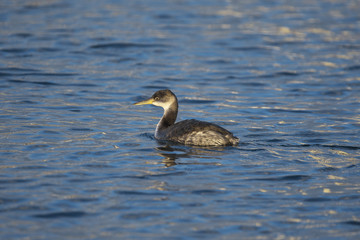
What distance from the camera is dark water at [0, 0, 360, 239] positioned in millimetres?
8508

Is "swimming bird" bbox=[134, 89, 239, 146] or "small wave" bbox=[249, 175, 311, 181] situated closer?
"small wave" bbox=[249, 175, 311, 181]

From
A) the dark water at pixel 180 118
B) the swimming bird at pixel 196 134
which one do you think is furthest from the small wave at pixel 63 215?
Answer: the swimming bird at pixel 196 134

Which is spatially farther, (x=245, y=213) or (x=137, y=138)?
(x=137, y=138)

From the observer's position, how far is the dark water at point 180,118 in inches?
335

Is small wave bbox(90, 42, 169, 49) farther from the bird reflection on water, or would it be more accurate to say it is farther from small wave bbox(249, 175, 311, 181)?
small wave bbox(249, 175, 311, 181)

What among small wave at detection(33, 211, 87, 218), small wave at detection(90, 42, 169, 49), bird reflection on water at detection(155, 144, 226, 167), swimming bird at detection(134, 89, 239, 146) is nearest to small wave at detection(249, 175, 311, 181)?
bird reflection on water at detection(155, 144, 226, 167)

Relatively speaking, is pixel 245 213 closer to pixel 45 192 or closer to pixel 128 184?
pixel 128 184

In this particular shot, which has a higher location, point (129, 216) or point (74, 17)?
point (74, 17)

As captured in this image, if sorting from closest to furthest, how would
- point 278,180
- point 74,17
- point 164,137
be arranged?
point 278,180 < point 164,137 < point 74,17

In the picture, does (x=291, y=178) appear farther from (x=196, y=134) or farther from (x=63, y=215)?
(x=63, y=215)

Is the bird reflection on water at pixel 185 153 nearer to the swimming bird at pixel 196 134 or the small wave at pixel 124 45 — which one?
the swimming bird at pixel 196 134

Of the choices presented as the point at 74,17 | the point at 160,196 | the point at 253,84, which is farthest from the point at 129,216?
the point at 74,17

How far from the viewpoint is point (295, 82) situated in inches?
737

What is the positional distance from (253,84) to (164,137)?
684cm
